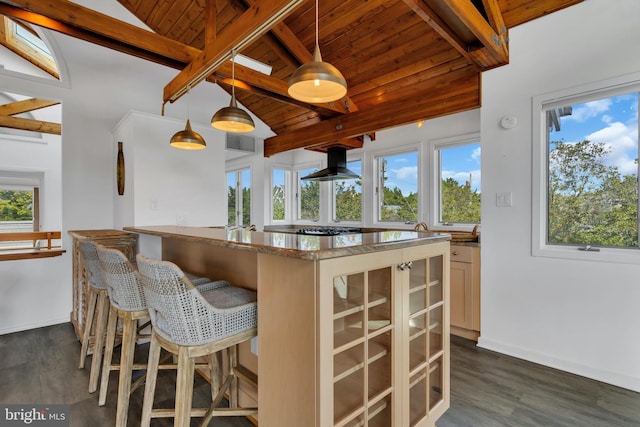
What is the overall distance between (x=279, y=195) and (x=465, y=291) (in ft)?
14.0

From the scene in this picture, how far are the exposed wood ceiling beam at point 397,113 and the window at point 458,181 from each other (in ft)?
3.30

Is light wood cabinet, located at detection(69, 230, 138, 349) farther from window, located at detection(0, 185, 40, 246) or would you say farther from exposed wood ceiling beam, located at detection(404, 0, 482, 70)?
window, located at detection(0, 185, 40, 246)

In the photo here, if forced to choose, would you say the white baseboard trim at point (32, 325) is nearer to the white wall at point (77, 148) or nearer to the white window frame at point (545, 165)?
the white wall at point (77, 148)

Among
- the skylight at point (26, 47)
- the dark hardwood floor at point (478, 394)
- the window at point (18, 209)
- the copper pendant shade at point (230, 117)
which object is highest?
the skylight at point (26, 47)

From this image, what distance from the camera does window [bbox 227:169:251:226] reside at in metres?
6.22

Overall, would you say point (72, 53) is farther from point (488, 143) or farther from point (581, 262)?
→ point (581, 262)

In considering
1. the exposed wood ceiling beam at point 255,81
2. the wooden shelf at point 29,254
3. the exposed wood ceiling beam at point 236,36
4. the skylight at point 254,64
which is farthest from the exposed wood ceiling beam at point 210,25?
the wooden shelf at point 29,254

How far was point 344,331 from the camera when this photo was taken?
121cm

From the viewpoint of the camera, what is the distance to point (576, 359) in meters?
2.35

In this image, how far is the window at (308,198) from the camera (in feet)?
19.9

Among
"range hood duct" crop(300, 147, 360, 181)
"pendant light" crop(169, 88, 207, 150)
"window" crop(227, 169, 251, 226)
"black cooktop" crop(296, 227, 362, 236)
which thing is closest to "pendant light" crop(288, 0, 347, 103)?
"pendant light" crop(169, 88, 207, 150)

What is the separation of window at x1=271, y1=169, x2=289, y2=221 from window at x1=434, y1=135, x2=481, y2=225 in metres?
3.15

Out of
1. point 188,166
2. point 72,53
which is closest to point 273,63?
point 188,166

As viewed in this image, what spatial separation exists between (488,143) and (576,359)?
6.08 ft
